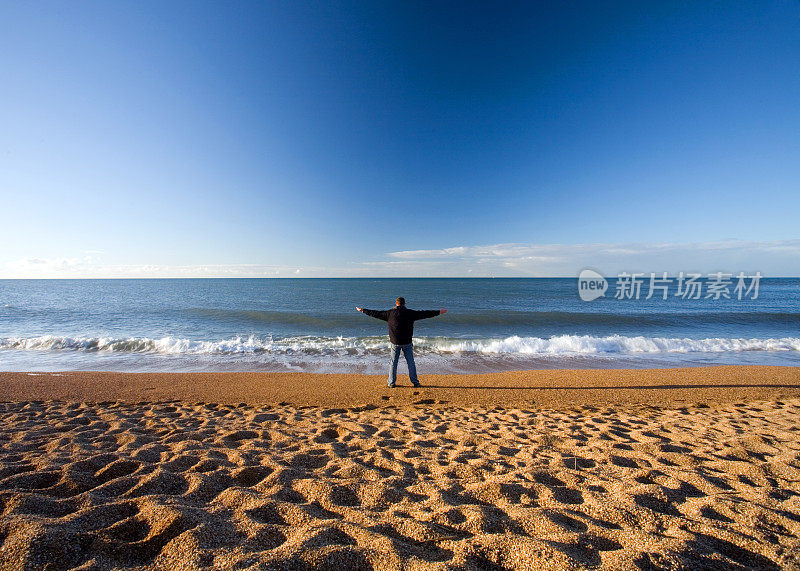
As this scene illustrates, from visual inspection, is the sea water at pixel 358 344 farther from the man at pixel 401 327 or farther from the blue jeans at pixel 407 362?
the man at pixel 401 327

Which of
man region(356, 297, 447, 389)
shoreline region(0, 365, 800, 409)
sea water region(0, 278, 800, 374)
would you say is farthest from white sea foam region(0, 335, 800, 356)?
man region(356, 297, 447, 389)

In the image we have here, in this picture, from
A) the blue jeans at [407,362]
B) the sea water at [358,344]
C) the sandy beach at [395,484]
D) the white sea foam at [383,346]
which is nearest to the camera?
the sandy beach at [395,484]

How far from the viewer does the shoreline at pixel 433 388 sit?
7.09 meters

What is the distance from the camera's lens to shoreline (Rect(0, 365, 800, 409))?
709 centimetres

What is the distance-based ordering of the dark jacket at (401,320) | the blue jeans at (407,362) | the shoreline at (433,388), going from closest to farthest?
1. the shoreline at (433,388)
2. the dark jacket at (401,320)
3. the blue jeans at (407,362)

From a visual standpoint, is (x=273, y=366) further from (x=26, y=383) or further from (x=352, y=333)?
(x=352, y=333)

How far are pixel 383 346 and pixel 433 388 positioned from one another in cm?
619

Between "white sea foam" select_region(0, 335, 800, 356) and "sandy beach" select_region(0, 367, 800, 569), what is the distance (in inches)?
249

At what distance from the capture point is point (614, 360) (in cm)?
1195

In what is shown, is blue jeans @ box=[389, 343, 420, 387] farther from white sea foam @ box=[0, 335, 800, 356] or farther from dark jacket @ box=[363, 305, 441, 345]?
white sea foam @ box=[0, 335, 800, 356]

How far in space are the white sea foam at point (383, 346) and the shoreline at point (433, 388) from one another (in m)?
3.56

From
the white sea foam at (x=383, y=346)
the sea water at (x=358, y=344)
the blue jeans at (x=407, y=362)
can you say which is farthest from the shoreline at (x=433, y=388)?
the white sea foam at (x=383, y=346)

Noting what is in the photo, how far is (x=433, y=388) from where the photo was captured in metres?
8.25

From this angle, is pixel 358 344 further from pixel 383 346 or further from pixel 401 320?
pixel 401 320
